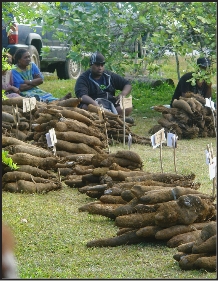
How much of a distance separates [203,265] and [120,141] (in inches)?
245

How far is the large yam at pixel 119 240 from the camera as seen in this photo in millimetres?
5457

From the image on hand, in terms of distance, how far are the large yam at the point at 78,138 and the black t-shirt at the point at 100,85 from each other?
2967mm

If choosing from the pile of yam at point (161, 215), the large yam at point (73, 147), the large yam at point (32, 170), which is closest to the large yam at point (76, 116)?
the large yam at point (73, 147)

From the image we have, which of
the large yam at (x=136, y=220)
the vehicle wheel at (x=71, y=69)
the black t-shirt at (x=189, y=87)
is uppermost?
the large yam at (x=136, y=220)

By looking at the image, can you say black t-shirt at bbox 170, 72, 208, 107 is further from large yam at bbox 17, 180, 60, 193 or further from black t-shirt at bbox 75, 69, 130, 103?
large yam at bbox 17, 180, 60, 193

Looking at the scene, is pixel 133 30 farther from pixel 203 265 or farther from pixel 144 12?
pixel 203 265

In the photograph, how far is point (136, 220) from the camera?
213 inches

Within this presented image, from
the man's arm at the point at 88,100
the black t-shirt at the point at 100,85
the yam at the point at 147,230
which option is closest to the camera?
the yam at the point at 147,230

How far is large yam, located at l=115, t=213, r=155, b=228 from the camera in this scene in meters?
5.34

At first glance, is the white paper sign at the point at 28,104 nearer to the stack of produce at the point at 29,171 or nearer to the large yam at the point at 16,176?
the stack of produce at the point at 29,171

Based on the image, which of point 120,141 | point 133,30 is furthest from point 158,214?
point 133,30

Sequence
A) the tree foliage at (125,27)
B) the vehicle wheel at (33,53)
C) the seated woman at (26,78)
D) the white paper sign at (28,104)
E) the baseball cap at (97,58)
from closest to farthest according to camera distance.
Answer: the white paper sign at (28,104), the tree foliage at (125,27), the baseball cap at (97,58), the seated woman at (26,78), the vehicle wheel at (33,53)

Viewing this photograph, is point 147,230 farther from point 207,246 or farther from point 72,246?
point 207,246

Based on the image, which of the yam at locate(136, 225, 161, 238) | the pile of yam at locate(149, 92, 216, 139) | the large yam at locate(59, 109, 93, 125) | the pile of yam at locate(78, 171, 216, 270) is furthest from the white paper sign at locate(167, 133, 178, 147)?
the pile of yam at locate(149, 92, 216, 139)
